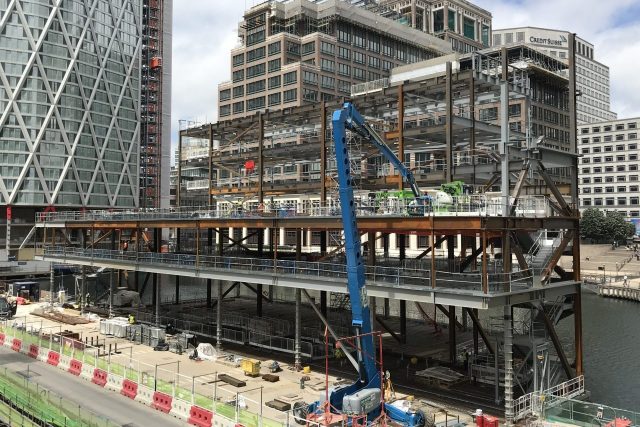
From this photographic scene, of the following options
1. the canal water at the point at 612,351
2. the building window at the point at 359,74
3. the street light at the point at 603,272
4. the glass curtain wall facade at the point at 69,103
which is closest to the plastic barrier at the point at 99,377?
the canal water at the point at 612,351

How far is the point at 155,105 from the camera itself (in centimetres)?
14912

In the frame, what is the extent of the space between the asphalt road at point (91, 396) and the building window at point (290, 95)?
9394 cm

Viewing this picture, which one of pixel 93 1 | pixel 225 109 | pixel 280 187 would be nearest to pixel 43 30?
pixel 93 1

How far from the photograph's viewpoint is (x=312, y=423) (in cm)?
2359

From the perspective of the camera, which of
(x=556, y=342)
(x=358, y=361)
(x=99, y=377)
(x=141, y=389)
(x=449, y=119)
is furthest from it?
(x=449, y=119)

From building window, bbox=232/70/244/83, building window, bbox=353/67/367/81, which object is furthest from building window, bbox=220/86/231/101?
building window, bbox=353/67/367/81

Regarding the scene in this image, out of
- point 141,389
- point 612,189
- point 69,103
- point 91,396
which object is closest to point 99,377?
point 91,396

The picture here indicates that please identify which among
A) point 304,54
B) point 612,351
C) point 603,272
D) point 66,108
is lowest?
point 612,351

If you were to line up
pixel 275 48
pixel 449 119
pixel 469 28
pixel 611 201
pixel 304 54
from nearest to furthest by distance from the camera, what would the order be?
pixel 449 119
pixel 304 54
pixel 275 48
pixel 611 201
pixel 469 28

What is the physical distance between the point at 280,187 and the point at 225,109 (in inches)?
3594

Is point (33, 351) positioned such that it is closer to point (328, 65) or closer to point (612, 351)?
point (612, 351)

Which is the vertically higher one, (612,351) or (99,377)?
(99,377)

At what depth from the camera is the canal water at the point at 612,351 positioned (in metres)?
36.2

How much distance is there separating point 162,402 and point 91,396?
5.18 metres
